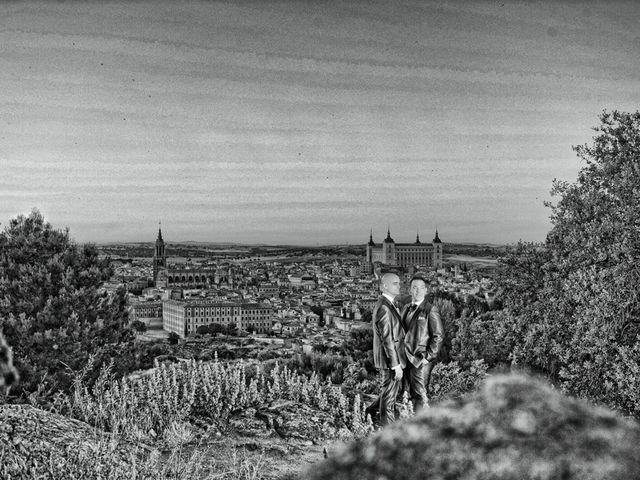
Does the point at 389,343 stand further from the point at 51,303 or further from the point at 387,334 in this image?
the point at 51,303

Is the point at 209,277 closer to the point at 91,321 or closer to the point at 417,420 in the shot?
the point at 91,321

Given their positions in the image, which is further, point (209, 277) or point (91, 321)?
point (209, 277)

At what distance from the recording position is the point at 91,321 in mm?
13711

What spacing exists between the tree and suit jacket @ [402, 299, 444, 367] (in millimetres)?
2848

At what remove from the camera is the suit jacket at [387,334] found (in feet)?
23.8

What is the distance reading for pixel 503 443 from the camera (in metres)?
0.69

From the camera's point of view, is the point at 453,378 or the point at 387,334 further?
the point at 453,378

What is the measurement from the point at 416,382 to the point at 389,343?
642 millimetres

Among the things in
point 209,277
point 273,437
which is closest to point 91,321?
point 273,437

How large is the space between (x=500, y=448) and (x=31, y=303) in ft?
45.9

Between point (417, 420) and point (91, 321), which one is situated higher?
point (417, 420)

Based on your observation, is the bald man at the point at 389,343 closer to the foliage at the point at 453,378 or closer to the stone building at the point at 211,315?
the foliage at the point at 453,378

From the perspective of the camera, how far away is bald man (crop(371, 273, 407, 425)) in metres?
7.26

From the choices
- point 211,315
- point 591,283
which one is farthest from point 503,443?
point 211,315
